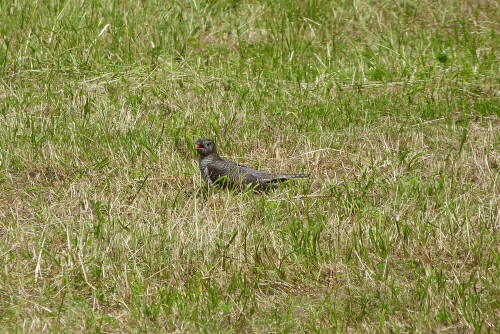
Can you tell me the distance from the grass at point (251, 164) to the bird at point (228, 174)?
0.13 metres

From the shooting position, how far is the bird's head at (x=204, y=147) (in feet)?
22.0

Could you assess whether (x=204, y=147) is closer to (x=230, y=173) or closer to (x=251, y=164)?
(x=230, y=173)

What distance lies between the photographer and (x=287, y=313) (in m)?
4.82

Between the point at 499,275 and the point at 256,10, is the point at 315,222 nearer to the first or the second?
the point at 499,275

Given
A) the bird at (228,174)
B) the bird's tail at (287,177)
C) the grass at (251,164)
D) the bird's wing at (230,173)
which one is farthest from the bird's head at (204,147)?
the bird's tail at (287,177)

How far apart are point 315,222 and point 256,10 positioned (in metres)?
4.25

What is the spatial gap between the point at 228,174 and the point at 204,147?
30 centimetres

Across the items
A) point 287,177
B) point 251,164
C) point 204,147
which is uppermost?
point 204,147

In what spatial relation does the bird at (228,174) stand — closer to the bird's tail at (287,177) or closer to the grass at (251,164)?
the bird's tail at (287,177)

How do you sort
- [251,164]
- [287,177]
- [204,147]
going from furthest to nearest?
[251,164] → [204,147] → [287,177]

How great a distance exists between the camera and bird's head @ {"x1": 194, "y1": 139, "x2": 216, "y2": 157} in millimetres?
6699

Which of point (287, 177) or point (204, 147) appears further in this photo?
point (204, 147)

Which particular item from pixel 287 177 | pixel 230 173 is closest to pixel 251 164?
pixel 230 173

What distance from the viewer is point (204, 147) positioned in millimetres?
6707
